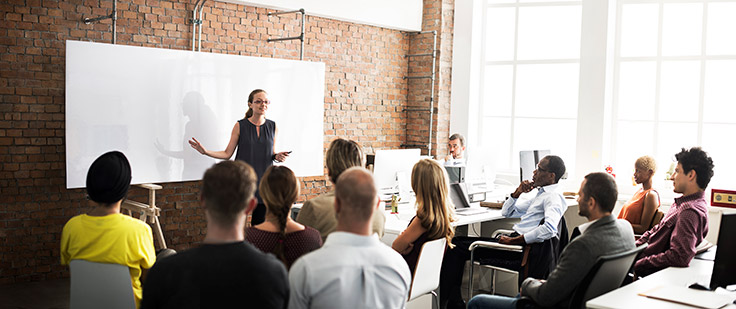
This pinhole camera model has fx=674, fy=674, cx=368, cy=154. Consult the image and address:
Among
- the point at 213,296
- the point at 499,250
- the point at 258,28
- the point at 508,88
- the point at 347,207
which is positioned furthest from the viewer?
the point at 508,88

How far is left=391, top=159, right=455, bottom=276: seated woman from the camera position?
13.3ft

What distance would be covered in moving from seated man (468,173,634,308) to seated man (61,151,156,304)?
1902 mm

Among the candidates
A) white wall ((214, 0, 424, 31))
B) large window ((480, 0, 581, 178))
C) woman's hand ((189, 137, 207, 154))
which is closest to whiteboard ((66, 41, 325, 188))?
woman's hand ((189, 137, 207, 154))

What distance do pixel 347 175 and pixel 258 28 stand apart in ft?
18.3

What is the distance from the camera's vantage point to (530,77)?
9312mm

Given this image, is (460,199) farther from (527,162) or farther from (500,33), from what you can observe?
(500,33)

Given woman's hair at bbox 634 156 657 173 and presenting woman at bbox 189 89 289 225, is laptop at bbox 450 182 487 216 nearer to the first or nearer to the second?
woman's hair at bbox 634 156 657 173

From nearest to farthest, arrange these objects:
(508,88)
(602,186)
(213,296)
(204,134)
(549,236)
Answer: (213,296), (602,186), (549,236), (204,134), (508,88)

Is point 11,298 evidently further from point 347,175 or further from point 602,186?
point 602,186

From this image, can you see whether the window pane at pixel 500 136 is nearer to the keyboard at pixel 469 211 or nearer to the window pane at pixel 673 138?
the window pane at pixel 673 138

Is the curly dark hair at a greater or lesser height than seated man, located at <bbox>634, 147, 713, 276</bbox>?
greater

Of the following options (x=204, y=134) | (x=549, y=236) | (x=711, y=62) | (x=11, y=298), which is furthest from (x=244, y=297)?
(x=711, y=62)

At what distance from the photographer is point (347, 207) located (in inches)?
95.7

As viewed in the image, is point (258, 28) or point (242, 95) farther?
point (258, 28)
